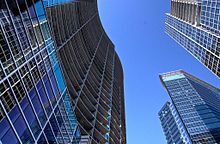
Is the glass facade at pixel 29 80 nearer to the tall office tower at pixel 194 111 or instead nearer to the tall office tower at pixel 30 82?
the tall office tower at pixel 30 82

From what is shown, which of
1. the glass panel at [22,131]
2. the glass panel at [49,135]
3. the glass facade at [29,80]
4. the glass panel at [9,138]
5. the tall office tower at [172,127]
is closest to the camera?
the glass panel at [9,138]

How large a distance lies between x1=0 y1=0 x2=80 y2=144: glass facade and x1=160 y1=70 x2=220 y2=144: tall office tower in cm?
6311

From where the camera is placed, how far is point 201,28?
65625mm

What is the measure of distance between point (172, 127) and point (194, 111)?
23.2 meters

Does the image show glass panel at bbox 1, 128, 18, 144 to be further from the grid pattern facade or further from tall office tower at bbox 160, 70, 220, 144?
tall office tower at bbox 160, 70, 220, 144

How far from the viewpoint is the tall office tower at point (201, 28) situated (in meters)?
55.3

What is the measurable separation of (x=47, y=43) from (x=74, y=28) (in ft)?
114

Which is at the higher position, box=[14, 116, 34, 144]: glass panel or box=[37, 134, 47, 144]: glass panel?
box=[14, 116, 34, 144]: glass panel

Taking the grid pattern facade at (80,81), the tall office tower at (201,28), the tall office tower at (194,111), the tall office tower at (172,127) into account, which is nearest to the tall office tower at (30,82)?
the grid pattern facade at (80,81)

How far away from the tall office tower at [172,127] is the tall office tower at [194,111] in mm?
3388

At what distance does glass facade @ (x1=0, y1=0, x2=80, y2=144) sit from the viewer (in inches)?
514

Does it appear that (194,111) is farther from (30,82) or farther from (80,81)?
(30,82)

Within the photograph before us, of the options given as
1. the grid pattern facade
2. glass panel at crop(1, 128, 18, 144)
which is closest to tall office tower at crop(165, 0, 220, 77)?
the grid pattern facade

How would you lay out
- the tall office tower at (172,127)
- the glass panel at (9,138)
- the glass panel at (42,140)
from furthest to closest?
the tall office tower at (172,127) < the glass panel at (42,140) < the glass panel at (9,138)
